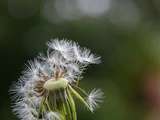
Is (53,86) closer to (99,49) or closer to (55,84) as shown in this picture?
(55,84)

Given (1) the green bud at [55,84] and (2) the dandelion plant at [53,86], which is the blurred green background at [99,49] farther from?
(1) the green bud at [55,84]

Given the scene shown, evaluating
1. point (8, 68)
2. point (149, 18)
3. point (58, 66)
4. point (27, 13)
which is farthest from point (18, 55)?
point (58, 66)

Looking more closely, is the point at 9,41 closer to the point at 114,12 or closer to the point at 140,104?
the point at 140,104

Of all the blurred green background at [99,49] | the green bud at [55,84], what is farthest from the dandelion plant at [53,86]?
the blurred green background at [99,49]

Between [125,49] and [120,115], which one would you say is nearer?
[120,115]

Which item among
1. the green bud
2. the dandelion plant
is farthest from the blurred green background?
the green bud

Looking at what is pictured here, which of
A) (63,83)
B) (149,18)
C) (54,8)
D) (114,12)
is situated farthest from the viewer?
(149,18)
